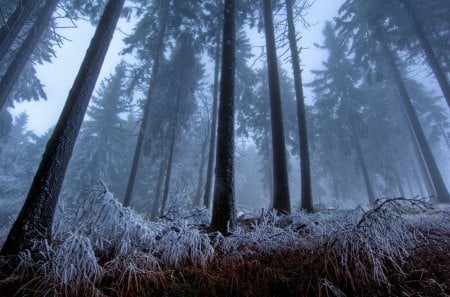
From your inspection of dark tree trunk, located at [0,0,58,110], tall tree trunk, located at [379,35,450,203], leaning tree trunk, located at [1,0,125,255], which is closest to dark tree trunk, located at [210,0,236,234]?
leaning tree trunk, located at [1,0,125,255]

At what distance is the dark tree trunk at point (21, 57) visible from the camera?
11.1 m

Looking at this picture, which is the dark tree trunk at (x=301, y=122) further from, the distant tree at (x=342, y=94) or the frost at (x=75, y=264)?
the distant tree at (x=342, y=94)

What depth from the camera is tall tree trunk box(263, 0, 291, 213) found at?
26.2 feet

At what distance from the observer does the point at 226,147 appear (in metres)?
5.55

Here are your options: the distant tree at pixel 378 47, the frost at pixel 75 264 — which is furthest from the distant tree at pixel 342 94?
the frost at pixel 75 264

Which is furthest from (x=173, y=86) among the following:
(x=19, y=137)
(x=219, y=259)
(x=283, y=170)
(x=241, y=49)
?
(x=19, y=137)

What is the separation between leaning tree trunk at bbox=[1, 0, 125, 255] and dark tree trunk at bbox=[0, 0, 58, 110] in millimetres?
8175

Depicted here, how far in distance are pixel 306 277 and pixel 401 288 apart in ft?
2.70

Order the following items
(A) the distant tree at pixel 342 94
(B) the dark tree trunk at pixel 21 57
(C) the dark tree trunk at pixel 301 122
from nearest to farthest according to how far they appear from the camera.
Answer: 1. (C) the dark tree trunk at pixel 301 122
2. (B) the dark tree trunk at pixel 21 57
3. (A) the distant tree at pixel 342 94

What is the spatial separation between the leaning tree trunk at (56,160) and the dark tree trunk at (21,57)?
817 centimetres

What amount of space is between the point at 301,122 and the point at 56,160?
8.61 metres

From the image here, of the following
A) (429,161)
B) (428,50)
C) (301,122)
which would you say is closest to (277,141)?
(301,122)

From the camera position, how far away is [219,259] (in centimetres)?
327

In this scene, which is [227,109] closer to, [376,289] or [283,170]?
[283,170]
